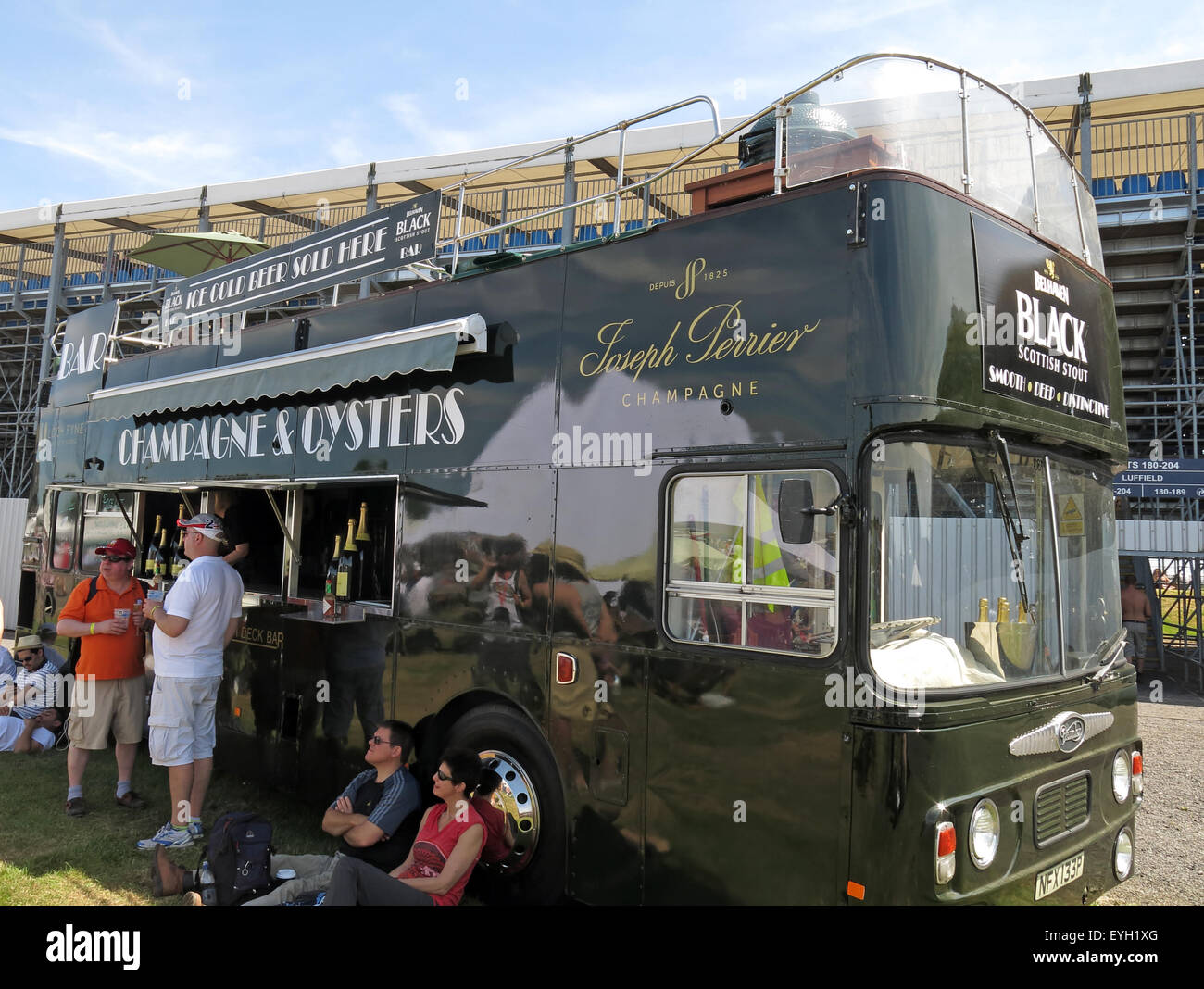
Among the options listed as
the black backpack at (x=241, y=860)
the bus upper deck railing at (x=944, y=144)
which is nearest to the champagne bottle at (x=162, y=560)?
the black backpack at (x=241, y=860)

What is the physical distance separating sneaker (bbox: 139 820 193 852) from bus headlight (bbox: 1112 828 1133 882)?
5.34 metres

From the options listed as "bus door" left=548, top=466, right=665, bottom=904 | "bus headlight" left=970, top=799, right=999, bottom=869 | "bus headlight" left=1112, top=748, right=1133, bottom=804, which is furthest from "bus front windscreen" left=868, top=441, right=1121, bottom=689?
"bus door" left=548, top=466, right=665, bottom=904

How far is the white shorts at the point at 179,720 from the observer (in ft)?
18.5

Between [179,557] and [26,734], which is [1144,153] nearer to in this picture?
[179,557]

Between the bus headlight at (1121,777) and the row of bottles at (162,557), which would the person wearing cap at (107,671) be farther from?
the bus headlight at (1121,777)

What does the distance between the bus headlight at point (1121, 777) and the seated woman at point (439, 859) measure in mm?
3196

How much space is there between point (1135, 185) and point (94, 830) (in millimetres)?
19868

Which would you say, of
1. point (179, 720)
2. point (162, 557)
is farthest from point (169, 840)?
point (162, 557)

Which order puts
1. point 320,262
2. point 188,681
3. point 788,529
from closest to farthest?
point 788,529 < point 188,681 < point 320,262

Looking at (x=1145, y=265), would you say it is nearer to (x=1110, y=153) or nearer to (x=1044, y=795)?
(x=1110, y=153)

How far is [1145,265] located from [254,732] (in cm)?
1780

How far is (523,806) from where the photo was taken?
→ 468 cm
